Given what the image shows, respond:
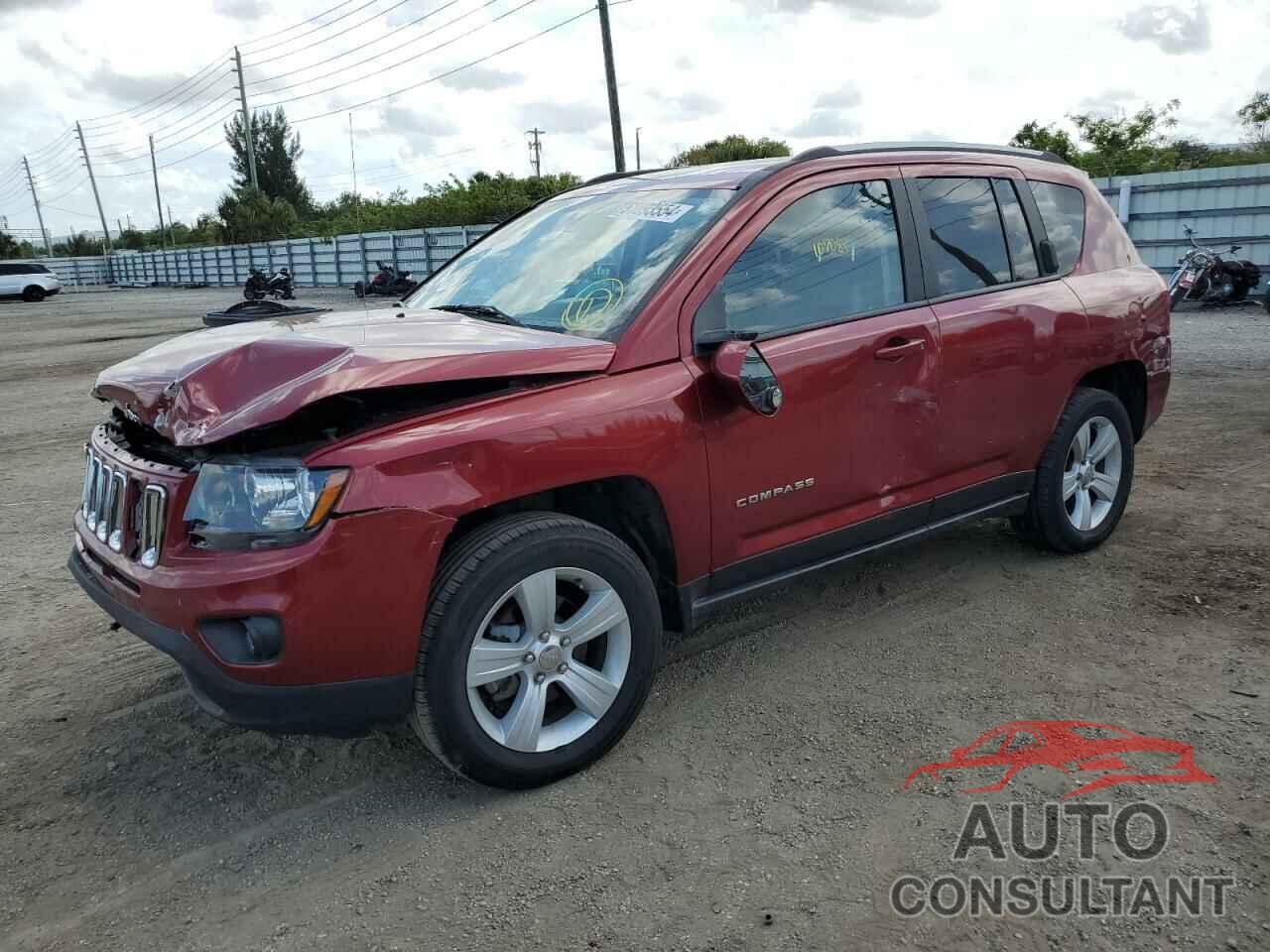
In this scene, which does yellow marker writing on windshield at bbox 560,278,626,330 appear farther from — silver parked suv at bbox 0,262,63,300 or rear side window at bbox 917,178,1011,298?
silver parked suv at bbox 0,262,63,300

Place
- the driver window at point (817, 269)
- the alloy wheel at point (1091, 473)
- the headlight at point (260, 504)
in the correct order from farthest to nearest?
the alloy wheel at point (1091, 473) < the driver window at point (817, 269) < the headlight at point (260, 504)

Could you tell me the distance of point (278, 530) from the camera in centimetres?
250

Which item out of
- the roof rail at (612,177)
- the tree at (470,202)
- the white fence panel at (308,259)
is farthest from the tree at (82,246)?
the roof rail at (612,177)

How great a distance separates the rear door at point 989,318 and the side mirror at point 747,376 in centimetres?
97

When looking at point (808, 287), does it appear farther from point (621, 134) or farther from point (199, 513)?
point (621, 134)

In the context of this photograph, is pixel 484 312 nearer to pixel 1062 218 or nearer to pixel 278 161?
pixel 1062 218

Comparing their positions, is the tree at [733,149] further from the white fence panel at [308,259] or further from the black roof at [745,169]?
the black roof at [745,169]

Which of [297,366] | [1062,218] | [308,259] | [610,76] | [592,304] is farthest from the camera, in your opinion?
[308,259]

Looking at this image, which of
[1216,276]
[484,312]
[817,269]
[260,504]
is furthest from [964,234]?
[1216,276]

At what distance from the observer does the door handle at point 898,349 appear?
354 centimetres

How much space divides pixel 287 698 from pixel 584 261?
1787mm

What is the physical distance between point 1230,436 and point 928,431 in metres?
4.30

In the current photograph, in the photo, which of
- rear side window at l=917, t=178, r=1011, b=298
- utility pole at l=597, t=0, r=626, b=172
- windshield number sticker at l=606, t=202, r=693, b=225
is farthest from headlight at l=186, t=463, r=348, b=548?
utility pole at l=597, t=0, r=626, b=172

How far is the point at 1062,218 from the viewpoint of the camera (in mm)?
4484
